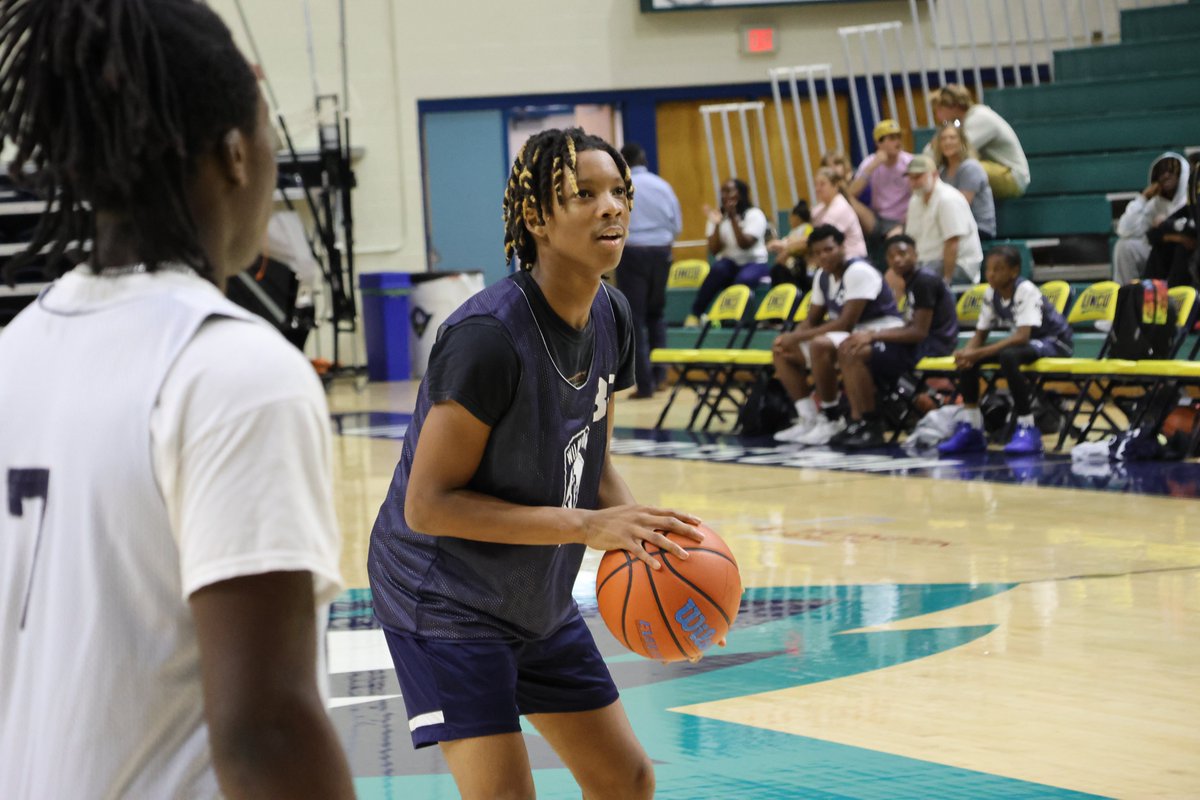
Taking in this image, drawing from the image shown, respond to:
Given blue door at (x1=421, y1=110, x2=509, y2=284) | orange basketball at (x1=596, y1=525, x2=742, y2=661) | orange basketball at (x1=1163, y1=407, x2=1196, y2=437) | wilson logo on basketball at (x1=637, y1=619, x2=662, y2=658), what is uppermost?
blue door at (x1=421, y1=110, x2=509, y2=284)

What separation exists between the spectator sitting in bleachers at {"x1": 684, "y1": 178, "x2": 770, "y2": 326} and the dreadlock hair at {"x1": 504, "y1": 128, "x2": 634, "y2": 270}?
10.2 metres

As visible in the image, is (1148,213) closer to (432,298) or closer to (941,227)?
(941,227)

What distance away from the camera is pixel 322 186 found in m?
16.1

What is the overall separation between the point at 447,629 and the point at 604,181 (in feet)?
2.63

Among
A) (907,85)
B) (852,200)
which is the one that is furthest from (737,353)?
(907,85)

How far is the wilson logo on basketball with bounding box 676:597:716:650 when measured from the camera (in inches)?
112

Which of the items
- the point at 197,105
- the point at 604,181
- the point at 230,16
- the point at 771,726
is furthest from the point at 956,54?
the point at 197,105

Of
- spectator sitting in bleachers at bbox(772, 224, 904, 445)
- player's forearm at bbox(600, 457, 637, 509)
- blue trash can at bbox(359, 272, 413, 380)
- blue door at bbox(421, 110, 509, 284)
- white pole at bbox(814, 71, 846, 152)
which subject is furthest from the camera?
blue door at bbox(421, 110, 509, 284)

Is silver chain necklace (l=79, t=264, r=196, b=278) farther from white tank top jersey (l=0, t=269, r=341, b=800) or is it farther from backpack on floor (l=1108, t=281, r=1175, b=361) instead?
backpack on floor (l=1108, t=281, r=1175, b=361)

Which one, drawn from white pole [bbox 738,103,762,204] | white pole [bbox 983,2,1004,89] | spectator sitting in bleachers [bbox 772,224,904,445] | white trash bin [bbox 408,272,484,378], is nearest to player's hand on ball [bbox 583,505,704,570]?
spectator sitting in bleachers [bbox 772,224,904,445]

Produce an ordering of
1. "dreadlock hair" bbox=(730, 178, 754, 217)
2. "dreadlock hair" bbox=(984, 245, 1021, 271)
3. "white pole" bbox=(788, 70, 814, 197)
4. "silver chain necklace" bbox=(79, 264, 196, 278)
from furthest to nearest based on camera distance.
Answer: "white pole" bbox=(788, 70, 814, 197) < "dreadlock hair" bbox=(730, 178, 754, 217) < "dreadlock hair" bbox=(984, 245, 1021, 271) < "silver chain necklace" bbox=(79, 264, 196, 278)

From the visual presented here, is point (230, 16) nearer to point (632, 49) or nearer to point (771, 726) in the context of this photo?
point (632, 49)

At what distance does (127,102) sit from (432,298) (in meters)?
15.2

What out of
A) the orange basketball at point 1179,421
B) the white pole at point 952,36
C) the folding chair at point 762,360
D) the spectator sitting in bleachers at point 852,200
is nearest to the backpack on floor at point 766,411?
the folding chair at point 762,360
